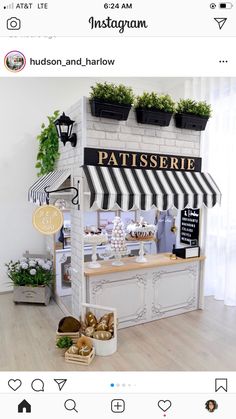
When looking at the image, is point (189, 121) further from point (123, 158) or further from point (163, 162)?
point (123, 158)

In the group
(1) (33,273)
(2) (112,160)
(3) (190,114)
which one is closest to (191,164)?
(3) (190,114)

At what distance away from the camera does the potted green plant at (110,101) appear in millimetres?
2920

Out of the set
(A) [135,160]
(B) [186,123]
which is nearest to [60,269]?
(A) [135,160]

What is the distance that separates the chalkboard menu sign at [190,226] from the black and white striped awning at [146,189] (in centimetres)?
53

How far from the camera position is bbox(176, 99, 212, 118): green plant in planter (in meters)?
3.55

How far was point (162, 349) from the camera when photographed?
9.62ft

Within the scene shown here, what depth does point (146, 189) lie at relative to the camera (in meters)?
3.12

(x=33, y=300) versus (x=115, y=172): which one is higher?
(x=115, y=172)

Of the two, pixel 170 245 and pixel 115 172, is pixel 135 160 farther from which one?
pixel 170 245

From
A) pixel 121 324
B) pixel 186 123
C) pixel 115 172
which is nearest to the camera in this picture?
pixel 115 172

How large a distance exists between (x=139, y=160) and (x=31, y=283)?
2399mm

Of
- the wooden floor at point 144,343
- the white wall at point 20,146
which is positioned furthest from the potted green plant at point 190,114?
the wooden floor at point 144,343
